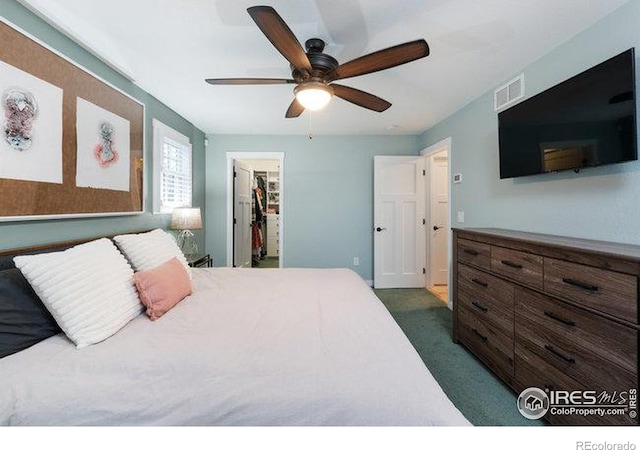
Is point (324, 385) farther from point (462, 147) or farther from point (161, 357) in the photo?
point (462, 147)

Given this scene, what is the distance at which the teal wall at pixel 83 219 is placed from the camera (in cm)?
147

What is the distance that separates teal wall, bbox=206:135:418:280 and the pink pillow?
8.61 feet

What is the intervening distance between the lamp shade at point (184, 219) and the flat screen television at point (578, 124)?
3152 millimetres

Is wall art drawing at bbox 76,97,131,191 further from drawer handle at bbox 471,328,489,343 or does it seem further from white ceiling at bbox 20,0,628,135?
drawer handle at bbox 471,328,489,343

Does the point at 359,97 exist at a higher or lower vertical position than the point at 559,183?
higher

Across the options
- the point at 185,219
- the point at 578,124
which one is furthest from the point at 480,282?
the point at 185,219

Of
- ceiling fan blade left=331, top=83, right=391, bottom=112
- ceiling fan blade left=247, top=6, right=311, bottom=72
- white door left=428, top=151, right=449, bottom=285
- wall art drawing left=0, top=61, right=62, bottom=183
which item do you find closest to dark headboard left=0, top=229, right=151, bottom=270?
wall art drawing left=0, top=61, right=62, bottom=183

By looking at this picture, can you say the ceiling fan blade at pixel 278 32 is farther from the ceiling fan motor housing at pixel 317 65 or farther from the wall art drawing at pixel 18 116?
the wall art drawing at pixel 18 116

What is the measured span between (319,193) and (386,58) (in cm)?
288

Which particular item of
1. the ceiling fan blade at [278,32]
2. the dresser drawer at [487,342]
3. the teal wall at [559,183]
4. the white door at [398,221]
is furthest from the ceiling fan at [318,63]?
the white door at [398,221]

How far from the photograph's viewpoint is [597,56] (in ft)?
5.49

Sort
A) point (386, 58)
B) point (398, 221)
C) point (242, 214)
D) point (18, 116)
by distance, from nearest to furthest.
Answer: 1. point (18, 116)
2. point (386, 58)
3. point (398, 221)
4. point (242, 214)

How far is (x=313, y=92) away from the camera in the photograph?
1.79 metres
